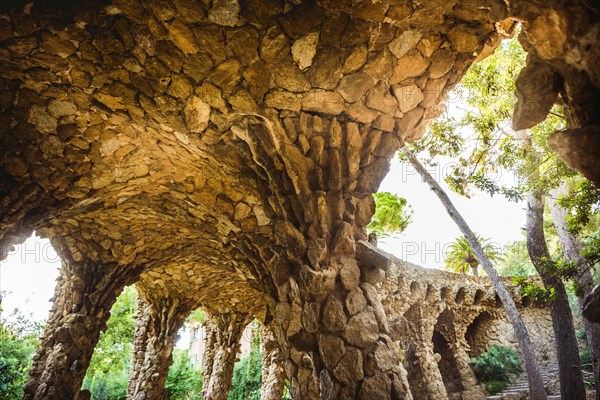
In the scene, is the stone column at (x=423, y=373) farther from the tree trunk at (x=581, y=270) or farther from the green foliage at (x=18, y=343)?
the green foliage at (x=18, y=343)

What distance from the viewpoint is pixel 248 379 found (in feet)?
49.6

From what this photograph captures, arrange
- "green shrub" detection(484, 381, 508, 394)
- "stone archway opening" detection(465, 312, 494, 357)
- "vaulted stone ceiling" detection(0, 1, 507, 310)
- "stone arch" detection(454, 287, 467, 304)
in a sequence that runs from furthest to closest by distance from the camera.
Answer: "stone archway opening" detection(465, 312, 494, 357) < "stone arch" detection(454, 287, 467, 304) < "green shrub" detection(484, 381, 508, 394) < "vaulted stone ceiling" detection(0, 1, 507, 310)

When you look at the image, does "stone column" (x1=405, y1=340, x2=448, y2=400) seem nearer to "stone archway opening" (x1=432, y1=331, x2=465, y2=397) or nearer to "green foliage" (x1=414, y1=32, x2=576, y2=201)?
"stone archway opening" (x1=432, y1=331, x2=465, y2=397)

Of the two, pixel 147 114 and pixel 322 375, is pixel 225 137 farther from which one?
pixel 322 375

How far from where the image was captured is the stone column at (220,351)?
30.9 feet

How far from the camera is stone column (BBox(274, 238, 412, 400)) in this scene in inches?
103

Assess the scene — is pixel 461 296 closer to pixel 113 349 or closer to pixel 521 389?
pixel 521 389

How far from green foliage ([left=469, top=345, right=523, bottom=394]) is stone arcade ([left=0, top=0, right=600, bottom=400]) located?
443 inches

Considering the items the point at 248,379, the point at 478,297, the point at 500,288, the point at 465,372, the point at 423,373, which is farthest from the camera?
the point at 248,379

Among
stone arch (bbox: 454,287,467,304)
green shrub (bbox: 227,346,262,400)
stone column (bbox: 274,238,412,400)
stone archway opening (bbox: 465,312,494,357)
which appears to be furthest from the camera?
green shrub (bbox: 227,346,262,400)

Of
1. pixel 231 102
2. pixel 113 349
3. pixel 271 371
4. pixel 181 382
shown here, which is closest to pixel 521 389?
pixel 271 371

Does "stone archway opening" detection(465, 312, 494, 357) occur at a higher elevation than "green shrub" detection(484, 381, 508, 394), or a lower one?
higher

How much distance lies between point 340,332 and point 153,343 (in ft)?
21.8

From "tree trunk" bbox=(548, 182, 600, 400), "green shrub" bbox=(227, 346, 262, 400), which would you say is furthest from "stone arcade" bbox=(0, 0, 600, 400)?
"green shrub" bbox=(227, 346, 262, 400)
